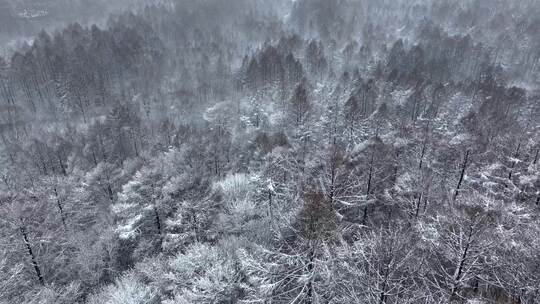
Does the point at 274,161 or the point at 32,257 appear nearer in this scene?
the point at 32,257

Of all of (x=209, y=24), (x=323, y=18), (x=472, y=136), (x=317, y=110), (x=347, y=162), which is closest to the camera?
(x=347, y=162)

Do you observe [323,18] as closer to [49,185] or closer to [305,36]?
[305,36]

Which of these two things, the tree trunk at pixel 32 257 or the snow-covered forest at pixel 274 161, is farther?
the tree trunk at pixel 32 257

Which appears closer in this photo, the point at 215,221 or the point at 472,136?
the point at 215,221

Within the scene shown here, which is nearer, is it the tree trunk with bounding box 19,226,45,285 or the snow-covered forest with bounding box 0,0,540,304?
the snow-covered forest with bounding box 0,0,540,304

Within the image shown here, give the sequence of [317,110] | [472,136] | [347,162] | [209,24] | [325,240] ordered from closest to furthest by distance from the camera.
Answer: [325,240] → [347,162] → [472,136] → [317,110] → [209,24]

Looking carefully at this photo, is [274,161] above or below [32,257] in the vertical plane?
above

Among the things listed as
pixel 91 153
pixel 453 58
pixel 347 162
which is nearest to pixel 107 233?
pixel 347 162

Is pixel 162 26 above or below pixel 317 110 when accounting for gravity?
above
